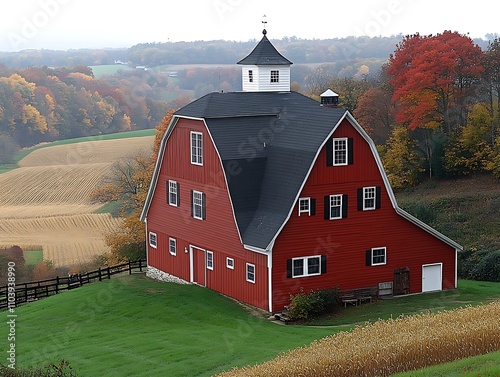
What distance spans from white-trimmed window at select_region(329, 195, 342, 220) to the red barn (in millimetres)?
40

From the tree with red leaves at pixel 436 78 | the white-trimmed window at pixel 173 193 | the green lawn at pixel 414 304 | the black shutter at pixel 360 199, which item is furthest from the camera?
the tree with red leaves at pixel 436 78

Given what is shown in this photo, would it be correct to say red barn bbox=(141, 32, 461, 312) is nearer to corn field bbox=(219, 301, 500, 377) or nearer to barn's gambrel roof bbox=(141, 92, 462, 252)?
barn's gambrel roof bbox=(141, 92, 462, 252)

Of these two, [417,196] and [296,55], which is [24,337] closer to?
[417,196]

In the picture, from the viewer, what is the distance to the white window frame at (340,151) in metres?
34.8

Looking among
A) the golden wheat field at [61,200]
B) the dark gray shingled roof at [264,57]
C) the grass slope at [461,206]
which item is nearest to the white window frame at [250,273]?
the dark gray shingled roof at [264,57]

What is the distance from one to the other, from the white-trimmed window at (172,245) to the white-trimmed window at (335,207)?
8.92m

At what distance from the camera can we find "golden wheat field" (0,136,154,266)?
201 ft

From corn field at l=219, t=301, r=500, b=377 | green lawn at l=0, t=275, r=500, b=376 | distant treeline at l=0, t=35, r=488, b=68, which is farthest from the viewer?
distant treeline at l=0, t=35, r=488, b=68

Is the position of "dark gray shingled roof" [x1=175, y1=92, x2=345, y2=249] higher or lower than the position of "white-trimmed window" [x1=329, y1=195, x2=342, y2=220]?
higher

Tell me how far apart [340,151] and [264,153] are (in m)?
3.28

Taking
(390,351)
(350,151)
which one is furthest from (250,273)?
(390,351)

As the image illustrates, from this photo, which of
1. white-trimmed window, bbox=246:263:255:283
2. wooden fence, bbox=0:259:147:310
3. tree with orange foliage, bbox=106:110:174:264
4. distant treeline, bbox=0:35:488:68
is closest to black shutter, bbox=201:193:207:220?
white-trimmed window, bbox=246:263:255:283

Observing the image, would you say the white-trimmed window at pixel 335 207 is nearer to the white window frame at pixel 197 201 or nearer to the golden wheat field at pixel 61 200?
the white window frame at pixel 197 201

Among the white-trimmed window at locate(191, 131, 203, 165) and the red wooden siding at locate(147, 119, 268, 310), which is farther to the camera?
the white-trimmed window at locate(191, 131, 203, 165)
